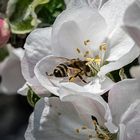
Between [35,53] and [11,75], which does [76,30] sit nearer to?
[35,53]

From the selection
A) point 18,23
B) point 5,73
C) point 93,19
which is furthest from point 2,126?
point 93,19

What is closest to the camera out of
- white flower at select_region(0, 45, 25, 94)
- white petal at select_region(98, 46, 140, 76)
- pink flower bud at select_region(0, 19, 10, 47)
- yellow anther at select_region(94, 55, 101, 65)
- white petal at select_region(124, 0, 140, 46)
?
white petal at select_region(124, 0, 140, 46)

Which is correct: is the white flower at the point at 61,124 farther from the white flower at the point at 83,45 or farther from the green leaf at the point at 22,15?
the green leaf at the point at 22,15

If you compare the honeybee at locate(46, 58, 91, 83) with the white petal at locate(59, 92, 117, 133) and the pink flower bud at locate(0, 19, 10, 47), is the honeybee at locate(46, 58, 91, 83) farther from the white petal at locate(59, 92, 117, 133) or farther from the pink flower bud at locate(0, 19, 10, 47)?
the pink flower bud at locate(0, 19, 10, 47)

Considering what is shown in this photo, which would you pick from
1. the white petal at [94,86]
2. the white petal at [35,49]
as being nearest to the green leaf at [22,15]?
the white petal at [35,49]

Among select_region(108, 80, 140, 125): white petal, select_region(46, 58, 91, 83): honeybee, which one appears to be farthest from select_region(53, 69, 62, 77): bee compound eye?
select_region(108, 80, 140, 125): white petal

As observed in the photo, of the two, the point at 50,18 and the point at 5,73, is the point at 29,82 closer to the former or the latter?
the point at 50,18

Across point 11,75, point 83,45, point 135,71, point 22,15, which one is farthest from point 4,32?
point 11,75
